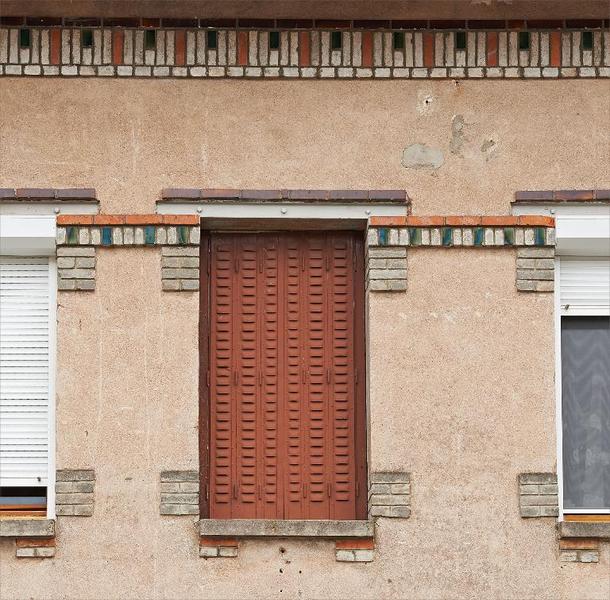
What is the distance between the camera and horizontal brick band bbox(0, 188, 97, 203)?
40.0ft

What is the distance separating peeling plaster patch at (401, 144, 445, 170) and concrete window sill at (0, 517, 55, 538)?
3.58m

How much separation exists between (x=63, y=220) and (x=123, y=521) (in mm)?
2169

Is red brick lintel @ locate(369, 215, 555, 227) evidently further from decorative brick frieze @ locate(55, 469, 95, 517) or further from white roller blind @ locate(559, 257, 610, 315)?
decorative brick frieze @ locate(55, 469, 95, 517)

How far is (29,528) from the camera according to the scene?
465 inches

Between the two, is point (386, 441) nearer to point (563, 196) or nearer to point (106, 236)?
point (563, 196)

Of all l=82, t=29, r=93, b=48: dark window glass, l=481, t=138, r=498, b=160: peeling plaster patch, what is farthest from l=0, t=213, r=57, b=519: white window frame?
l=481, t=138, r=498, b=160: peeling plaster patch

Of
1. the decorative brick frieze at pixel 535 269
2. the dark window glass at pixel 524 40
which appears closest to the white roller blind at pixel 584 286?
the decorative brick frieze at pixel 535 269

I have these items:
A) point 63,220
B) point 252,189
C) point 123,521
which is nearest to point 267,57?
point 252,189

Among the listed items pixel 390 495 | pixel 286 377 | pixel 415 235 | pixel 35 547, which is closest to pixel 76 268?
pixel 286 377

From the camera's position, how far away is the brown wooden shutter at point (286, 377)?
1221 cm

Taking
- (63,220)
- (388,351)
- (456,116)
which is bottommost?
(388,351)

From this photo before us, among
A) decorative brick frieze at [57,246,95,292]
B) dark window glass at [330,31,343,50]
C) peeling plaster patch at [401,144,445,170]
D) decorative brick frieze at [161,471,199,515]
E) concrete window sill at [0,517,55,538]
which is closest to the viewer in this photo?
concrete window sill at [0,517,55,538]

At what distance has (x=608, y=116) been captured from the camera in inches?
488

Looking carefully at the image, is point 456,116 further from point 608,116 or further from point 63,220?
point 63,220
